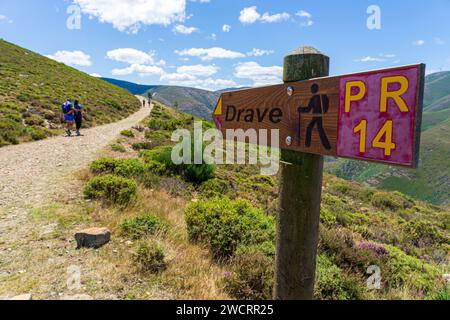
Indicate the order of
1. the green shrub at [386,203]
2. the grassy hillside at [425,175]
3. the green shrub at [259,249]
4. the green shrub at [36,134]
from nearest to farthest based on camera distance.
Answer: the green shrub at [259,249], the green shrub at [36,134], the green shrub at [386,203], the grassy hillside at [425,175]

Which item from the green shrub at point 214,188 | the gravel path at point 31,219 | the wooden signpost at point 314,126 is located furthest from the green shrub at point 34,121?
the wooden signpost at point 314,126

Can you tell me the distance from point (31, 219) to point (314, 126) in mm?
5087

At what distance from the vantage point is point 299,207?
1918 mm

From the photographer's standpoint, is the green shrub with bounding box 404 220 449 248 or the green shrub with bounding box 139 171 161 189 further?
the green shrub with bounding box 404 220 449 248

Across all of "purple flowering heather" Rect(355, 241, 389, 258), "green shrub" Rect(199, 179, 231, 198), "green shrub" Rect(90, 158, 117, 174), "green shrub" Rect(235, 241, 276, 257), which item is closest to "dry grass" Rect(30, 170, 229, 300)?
"green shrub" Rect(235, 241, 276, 257)

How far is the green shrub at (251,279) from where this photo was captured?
3.20m

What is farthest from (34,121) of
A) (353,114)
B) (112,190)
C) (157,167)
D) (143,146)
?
(353,114)

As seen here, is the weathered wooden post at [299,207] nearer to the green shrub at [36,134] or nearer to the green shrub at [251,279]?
the green shrub at [251,279]

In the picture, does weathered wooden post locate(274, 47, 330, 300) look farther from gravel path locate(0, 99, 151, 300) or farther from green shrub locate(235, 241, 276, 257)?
gravel path locate(0, 99, 151, 300)

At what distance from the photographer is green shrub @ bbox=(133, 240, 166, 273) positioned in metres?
3.39

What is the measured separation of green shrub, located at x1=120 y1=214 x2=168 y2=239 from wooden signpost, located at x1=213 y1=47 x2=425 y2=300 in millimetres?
2727

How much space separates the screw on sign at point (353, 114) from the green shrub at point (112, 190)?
420cm

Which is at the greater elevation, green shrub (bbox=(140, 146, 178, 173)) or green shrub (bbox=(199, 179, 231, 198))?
green shrub (bbox=(140, 146, 178, 173))
